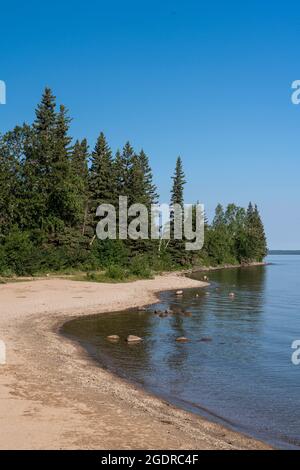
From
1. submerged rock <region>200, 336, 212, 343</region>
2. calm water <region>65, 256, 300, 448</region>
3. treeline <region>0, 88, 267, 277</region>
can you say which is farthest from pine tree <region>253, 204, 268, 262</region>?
submerged rock <region>200, 336, 212, 343</region>

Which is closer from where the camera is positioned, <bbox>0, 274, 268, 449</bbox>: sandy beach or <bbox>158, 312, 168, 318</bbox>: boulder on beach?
<bbox>0, 274, 268, 449</bbox>: sandy beach

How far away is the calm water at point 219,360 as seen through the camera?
44.9ft

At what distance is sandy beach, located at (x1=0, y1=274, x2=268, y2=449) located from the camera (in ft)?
31.1

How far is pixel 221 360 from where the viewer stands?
20.0 meters

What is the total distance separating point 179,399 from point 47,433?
5997mm

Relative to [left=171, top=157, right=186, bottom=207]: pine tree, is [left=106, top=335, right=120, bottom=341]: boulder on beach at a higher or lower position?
lower

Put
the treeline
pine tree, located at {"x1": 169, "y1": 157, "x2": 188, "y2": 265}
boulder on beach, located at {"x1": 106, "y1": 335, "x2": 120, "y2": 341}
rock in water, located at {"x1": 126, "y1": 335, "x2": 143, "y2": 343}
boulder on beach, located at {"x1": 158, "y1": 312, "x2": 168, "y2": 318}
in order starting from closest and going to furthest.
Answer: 1. rock in water, located at {"x1": 126, "y1": 335, "x2": 143, "y2": 343}
2. boulder on beach, located at {"x1": 106, "y1": 335, "x2": 120, "y2": 341}
3. boulder on beach, located at {"x1": 158, "y1": 312, "x2": 168, "y2": 318}
4. the treeline
5. pine tree, located at {"x1": 169, "y1": 157, "x2": 188, "y2": 265}

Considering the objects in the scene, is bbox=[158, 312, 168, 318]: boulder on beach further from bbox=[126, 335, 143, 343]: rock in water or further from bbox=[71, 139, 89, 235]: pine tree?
bbox=[71, 139, 89, 235]: pine tree

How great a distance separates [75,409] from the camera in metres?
11.6

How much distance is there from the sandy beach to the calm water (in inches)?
42.4

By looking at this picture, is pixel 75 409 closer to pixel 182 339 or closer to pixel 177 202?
pixel 182 339

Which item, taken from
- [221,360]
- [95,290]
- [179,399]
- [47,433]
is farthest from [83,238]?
[47,433]

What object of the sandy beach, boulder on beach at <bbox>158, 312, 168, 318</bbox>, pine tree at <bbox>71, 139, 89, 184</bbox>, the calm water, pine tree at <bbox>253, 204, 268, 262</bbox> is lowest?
the calm water

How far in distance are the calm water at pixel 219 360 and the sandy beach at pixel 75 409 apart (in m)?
1.08
